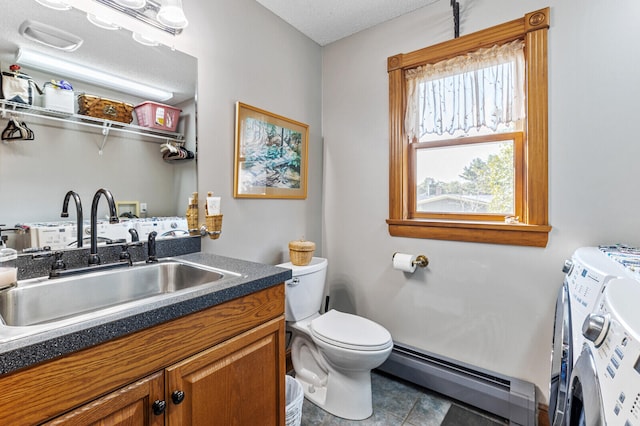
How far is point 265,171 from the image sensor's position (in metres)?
1.99

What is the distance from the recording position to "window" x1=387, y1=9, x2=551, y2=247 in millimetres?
1610

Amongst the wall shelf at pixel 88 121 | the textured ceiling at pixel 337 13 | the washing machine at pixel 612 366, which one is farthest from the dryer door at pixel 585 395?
the textured ceiling at pixel 337 13

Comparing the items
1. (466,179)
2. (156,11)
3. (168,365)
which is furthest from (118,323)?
(466,179)

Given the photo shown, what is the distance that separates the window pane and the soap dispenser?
201cm

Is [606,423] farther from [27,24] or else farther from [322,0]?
[322,0]

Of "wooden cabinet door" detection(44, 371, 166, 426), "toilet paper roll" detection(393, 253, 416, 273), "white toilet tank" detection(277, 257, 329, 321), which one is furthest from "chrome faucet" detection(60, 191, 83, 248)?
"toilet paper roll" detection(393, 253, 416, 273)

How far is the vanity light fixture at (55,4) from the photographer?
1.17 metres

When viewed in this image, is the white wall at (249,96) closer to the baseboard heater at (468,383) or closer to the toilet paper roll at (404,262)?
the toilet paper roll at (404,262)

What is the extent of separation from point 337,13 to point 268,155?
104 centimetres

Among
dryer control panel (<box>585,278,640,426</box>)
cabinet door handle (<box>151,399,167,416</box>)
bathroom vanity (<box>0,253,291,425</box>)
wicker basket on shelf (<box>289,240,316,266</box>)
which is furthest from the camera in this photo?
wicker basket on shelf (<box>289,240,316,266</box>)

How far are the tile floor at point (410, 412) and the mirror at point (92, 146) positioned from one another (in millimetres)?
1324

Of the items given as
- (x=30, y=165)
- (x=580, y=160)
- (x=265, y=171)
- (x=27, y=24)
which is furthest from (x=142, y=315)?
(x=580, y=160)

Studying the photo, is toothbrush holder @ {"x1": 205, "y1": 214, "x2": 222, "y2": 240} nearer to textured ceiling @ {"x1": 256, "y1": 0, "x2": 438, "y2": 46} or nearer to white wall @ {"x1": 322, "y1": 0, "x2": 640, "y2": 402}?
white wall @ {"x1": 322, "y1": 0, "x2": 640, "y2": 402}

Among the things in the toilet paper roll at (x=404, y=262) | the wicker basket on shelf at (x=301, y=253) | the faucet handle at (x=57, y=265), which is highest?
the faucet handle at (x=57, y=265)
